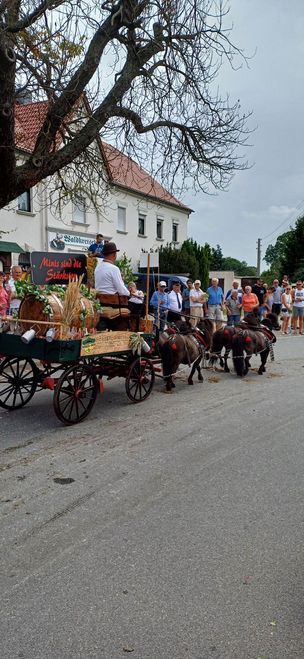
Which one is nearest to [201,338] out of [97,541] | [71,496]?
[71,496]

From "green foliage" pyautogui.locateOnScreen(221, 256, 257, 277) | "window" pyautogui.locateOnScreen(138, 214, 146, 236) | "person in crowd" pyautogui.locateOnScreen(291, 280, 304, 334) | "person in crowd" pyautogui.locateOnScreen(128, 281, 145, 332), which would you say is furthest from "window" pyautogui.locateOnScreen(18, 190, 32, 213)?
"green foliage" pyautogui.locateOnScreen(221, 256, 257, 277)

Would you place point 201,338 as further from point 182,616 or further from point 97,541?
point 182,616

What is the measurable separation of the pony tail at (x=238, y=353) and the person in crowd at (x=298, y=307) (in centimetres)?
843

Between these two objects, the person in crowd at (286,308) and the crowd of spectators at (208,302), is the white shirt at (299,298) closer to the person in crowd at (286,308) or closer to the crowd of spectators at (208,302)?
the crowd of spectators at (208,302)

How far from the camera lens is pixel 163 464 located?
4.91 metres

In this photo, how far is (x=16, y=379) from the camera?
6.83 metres

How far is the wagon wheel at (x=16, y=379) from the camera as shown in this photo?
6.73 m

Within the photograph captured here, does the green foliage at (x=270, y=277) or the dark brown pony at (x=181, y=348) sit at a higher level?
the green foliage at (x=270, y=277)

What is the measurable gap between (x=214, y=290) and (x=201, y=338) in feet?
17.9

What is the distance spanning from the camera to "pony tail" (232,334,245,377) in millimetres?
9375

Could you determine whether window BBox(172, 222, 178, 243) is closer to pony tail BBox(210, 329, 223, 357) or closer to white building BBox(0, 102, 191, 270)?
white building BBox(0, 102, 191, 270)

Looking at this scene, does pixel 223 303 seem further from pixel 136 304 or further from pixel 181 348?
pixel 136 304

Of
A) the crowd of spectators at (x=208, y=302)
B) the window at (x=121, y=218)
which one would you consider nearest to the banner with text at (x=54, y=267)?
the crowd of spectators at (x=208, y=302)

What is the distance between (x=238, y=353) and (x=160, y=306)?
223 centimetres
